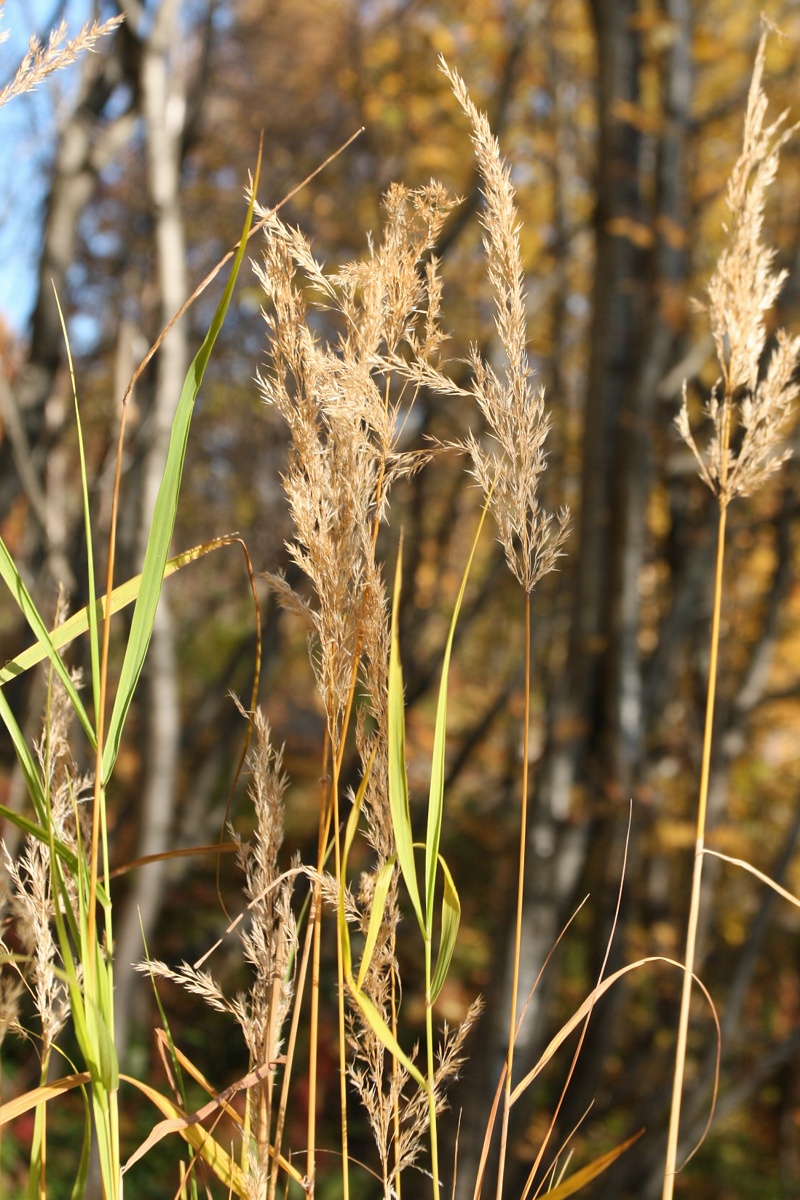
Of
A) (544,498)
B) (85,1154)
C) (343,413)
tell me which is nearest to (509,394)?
(343,413)

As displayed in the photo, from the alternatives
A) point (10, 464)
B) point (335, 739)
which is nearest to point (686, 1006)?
point (335, 739)

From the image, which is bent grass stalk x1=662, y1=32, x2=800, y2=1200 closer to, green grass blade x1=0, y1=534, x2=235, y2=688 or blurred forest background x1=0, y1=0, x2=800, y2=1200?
blurred forest background x1=0, y1=0, x2=800, y2=1200

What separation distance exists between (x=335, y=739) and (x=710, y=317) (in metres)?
0.48

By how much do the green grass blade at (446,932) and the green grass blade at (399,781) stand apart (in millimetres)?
35

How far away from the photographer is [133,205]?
21.4ft

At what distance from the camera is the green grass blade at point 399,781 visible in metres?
0.86

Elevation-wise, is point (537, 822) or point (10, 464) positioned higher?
point (10, 464)

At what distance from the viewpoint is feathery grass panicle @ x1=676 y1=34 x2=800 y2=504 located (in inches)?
35.1

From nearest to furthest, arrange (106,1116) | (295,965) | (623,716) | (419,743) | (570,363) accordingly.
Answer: (106,1116) → (295,965) → (623,716) → (570,363) → (419,743)

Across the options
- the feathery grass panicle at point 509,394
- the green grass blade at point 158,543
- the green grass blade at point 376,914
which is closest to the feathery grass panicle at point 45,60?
the green grass blade at point 158,543

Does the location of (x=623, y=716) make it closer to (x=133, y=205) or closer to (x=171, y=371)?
(x=171, y=371)

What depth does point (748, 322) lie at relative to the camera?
90cm

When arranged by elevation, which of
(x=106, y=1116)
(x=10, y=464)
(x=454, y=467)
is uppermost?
(x=454, y=467)

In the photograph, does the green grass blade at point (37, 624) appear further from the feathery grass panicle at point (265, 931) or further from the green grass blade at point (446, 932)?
the green grass blade at point (446, 932)
